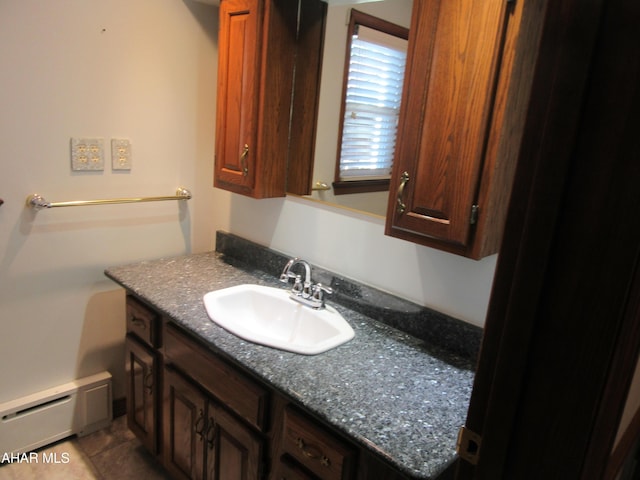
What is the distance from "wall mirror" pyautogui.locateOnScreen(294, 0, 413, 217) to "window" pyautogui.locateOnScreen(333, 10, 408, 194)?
0.8 inches

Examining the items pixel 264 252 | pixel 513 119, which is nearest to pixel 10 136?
pixel 264 252

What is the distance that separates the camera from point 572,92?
0.50 meters

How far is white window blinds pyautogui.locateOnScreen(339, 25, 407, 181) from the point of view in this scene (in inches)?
57.1

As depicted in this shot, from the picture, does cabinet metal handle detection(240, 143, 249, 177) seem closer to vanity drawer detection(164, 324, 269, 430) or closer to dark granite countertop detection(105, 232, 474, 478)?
dark granite countertop detection(105, 232, 474, 478)

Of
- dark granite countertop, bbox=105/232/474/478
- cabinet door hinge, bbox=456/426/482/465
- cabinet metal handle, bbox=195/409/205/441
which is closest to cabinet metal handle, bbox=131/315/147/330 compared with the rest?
dark granite countertop, bbox=105/232/474/478

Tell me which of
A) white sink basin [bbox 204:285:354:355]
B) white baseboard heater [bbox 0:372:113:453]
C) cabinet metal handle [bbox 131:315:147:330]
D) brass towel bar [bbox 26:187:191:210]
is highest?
brass towel bar [bbox 26:187:191:210]

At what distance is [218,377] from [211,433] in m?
0.21

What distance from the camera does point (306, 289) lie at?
1651 mm

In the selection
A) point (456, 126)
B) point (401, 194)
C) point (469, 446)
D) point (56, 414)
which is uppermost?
point (456, 126)

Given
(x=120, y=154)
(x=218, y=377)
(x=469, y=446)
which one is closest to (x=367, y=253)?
(x=218, y=377)

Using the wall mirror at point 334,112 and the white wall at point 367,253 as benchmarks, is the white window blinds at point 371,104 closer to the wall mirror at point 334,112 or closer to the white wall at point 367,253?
the wall mirror at point 334,112

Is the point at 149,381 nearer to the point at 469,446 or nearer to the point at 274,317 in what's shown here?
the point at 274,317

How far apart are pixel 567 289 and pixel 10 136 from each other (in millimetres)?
1800

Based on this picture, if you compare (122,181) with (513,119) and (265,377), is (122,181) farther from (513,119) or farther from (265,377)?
(513,119)
